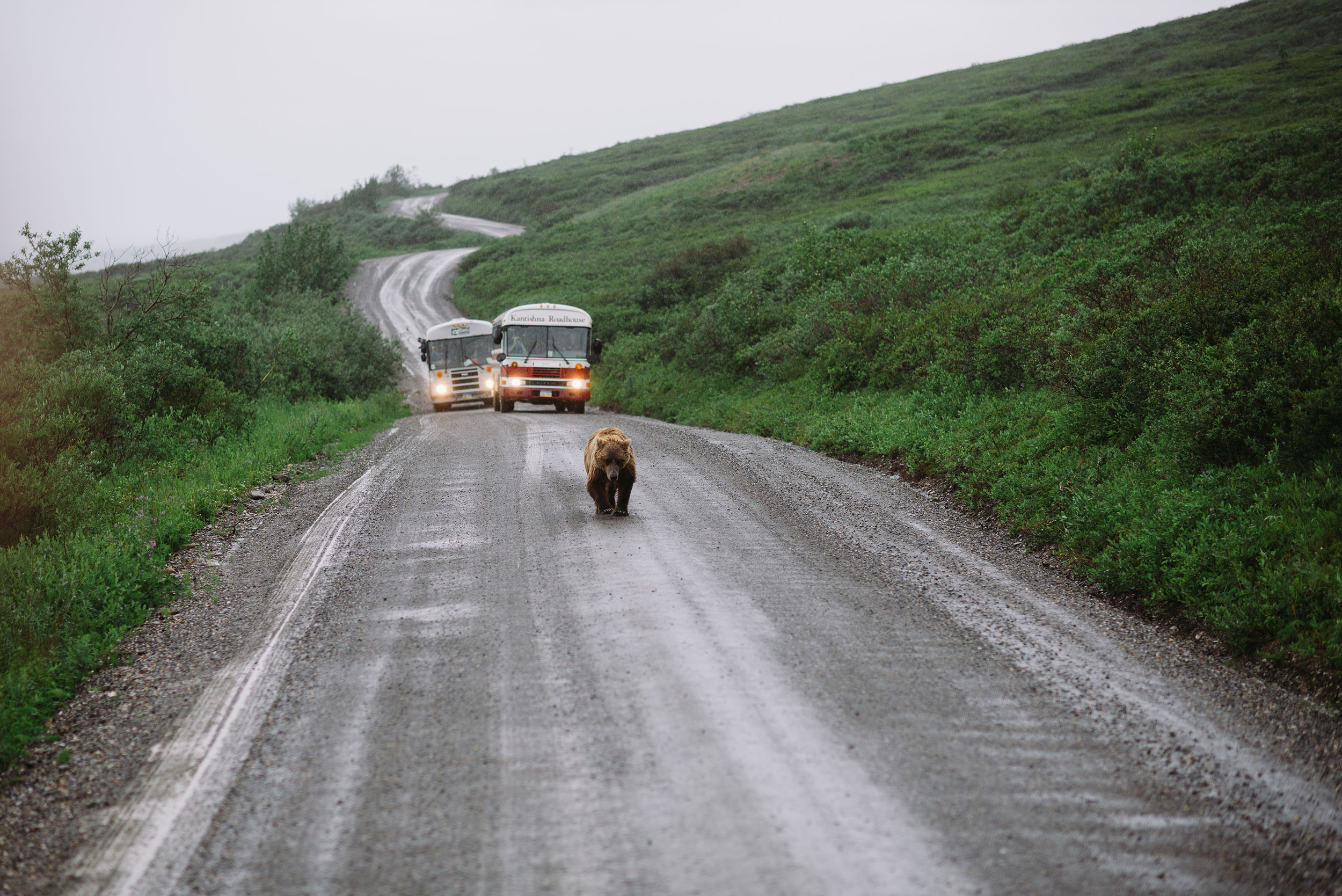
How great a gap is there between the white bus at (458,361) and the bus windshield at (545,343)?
6548mm

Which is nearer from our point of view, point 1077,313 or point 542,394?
point 1077,313

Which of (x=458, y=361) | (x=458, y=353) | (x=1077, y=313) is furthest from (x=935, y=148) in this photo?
(x=1077, y=313)

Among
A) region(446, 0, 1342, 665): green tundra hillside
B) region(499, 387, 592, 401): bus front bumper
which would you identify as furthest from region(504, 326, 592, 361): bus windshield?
region(446, 0, 1342, 665): green tundra hillside

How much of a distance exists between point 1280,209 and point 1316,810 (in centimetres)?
1661

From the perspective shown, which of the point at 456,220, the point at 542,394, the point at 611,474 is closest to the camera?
the point at 611,474

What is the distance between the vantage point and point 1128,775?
4426mm

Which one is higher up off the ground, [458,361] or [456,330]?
[456,330]

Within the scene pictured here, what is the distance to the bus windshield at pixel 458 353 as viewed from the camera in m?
31.6

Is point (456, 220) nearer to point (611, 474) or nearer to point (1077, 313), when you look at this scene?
point (1077, 313)

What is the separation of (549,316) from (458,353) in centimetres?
767

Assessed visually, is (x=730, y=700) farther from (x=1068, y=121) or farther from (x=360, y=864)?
(x=1068, y=121)

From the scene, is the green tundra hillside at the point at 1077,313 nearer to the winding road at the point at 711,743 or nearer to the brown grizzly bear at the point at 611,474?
the winding road at the point at 711,743

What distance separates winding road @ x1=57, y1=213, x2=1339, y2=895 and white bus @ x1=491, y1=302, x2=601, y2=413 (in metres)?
16.8

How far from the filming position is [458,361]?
31.8 m
